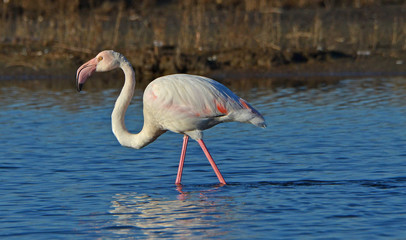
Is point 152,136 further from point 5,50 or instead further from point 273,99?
point 5,50

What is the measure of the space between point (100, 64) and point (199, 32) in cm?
1275

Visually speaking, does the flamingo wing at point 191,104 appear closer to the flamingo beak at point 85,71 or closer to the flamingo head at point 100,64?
the flamingo head at point 100,64

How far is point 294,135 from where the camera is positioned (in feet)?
36.1

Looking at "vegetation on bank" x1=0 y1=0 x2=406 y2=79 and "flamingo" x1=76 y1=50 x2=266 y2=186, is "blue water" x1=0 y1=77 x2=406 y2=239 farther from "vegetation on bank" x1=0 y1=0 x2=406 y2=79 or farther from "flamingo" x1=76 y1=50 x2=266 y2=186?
"vegetation on bank" x1=0 y1=0 x2=406 y2=79

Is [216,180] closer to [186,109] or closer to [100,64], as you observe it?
[186,109]

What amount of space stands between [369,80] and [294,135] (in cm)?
726

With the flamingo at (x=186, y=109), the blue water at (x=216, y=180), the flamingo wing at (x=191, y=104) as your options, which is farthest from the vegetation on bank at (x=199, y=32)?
the flamingo wing at (x=191, y=104)

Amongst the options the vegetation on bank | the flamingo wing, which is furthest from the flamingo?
the vegetation on bank

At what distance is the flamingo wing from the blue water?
62cm

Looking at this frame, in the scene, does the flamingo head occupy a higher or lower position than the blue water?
higher

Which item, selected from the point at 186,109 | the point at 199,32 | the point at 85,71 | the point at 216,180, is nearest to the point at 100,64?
the point at 85,71

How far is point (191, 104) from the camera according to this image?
7738mm

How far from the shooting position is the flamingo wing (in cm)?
775

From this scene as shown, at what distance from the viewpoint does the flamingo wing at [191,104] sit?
25.4ft
